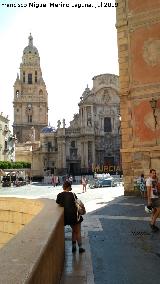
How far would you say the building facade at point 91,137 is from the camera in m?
65.1

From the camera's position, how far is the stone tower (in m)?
84.5

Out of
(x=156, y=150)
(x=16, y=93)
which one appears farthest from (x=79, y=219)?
(x=16, y=93)

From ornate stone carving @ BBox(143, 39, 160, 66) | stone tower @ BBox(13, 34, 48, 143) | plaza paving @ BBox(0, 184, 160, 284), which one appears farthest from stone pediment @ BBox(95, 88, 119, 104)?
plaza paving @ BBox(0, 184, 160, 284)

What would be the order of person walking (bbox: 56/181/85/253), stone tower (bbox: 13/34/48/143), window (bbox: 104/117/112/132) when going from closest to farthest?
person walking (bbox: 56/181/85/253) → window (bbox: 104/117/112/132) → stone tower (bbox: 13/34/48/143)

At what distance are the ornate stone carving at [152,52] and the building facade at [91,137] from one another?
44702 mm

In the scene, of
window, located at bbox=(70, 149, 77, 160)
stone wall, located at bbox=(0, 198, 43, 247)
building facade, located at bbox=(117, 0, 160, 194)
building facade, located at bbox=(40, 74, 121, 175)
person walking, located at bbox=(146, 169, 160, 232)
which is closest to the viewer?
stone wall, located at bbox=(0, 198, 43, 247)

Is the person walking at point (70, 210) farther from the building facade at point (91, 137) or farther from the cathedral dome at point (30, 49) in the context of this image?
the cathedral dome at point (30, 49)

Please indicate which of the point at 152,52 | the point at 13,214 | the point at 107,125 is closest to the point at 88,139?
the point at 107,125

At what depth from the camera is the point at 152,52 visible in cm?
1989

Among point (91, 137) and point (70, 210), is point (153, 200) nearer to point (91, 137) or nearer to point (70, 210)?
point (70, 210)

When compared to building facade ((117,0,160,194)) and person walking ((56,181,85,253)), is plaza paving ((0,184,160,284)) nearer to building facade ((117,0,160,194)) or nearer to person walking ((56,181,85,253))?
person walking ((56,181,85,253))

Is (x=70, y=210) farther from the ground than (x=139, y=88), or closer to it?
closer to it

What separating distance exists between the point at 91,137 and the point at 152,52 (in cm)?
4578

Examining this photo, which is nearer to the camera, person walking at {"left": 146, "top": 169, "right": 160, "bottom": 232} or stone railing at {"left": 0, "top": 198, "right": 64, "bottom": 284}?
stone railing at {"left": 0, "top": 198, "right": 64, "bottom": 284}
